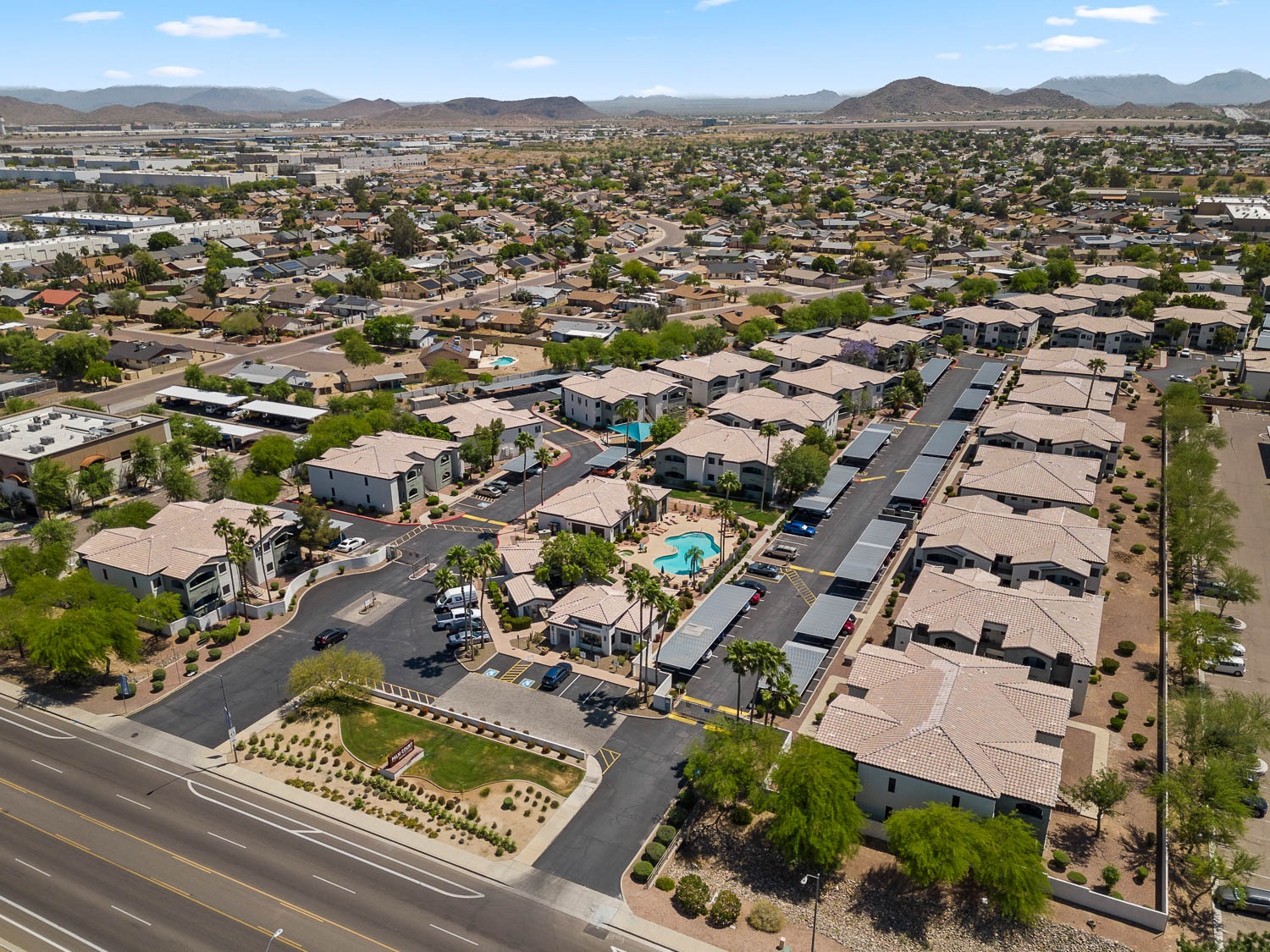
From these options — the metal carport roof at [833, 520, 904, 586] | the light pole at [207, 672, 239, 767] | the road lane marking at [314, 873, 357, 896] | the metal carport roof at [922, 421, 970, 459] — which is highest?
the metal carport roof at [922, 421, 970, 459]

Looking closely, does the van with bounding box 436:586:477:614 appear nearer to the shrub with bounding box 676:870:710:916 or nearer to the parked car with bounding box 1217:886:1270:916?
the shrub with bounding box 676:870:710:916

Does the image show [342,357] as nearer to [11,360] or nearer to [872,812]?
[11,360]

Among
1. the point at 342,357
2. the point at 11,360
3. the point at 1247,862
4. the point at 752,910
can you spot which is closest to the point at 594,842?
the point at 752,910

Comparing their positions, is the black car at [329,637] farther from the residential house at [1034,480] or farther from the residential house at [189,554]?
the residential house at [1034,480]

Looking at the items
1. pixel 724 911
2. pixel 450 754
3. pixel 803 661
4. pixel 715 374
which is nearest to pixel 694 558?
pixel 803 661

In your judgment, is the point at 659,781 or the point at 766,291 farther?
the point at 766,291

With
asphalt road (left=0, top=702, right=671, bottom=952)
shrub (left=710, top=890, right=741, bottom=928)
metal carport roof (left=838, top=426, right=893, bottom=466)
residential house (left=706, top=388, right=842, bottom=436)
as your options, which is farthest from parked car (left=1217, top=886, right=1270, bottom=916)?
residential house (left=706, top=388, right=842, bottom=436)
